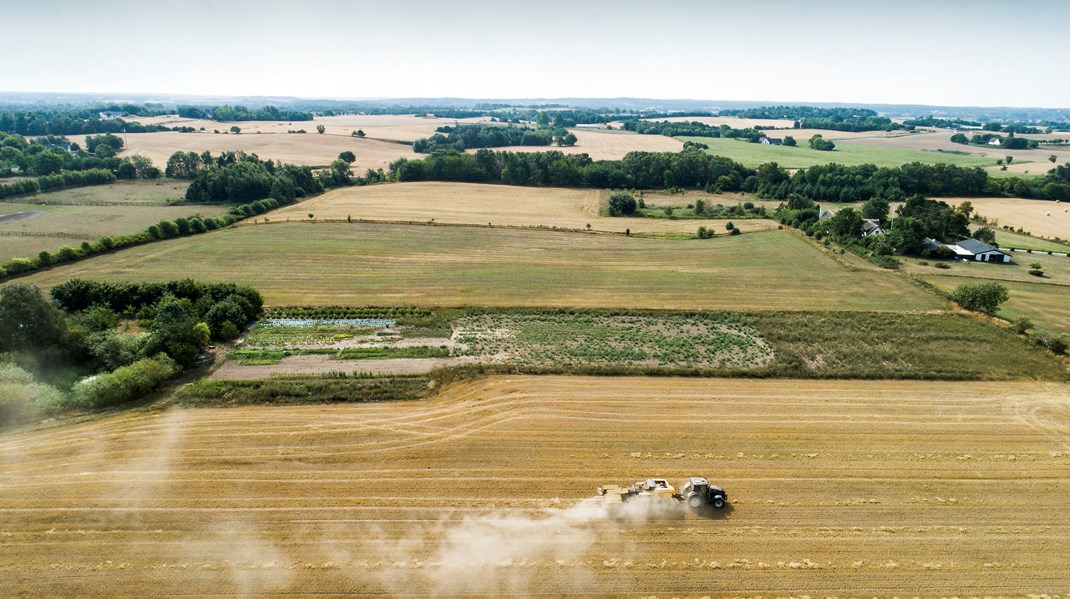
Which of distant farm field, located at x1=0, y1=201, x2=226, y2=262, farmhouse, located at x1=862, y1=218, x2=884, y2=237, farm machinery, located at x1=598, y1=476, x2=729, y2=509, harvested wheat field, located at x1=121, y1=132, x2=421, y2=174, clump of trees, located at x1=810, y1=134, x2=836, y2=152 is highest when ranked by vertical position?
clump of trees, located at x1=810, y1=134, x2=836, y2=152

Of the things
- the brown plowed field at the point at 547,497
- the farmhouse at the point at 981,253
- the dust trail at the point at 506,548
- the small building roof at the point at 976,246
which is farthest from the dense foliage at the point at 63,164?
the small building roof at the point at 976,246

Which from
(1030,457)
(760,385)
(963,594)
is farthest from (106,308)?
(1030,457)

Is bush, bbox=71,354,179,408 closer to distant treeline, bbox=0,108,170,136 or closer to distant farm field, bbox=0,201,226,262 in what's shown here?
distant farm field, bbox=0,201,226,262

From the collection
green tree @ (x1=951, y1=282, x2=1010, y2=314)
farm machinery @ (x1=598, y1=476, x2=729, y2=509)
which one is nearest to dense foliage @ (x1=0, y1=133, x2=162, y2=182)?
farm machinery @ (x1=598, y1=476, x2=729, y2=509)

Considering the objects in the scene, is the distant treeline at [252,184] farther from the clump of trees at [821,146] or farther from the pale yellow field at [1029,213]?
the clump of trees at [821,146]

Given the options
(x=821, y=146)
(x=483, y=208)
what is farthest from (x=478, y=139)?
(x=821, y=146)

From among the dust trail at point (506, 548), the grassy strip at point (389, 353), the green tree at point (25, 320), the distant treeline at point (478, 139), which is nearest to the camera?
the dust trail at point (506, 548)

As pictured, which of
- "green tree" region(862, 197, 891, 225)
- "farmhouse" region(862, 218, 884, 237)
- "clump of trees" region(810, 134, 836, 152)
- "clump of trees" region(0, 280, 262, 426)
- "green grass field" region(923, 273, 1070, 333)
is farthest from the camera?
"clump of trees" region(810, 134, 836, 152)
